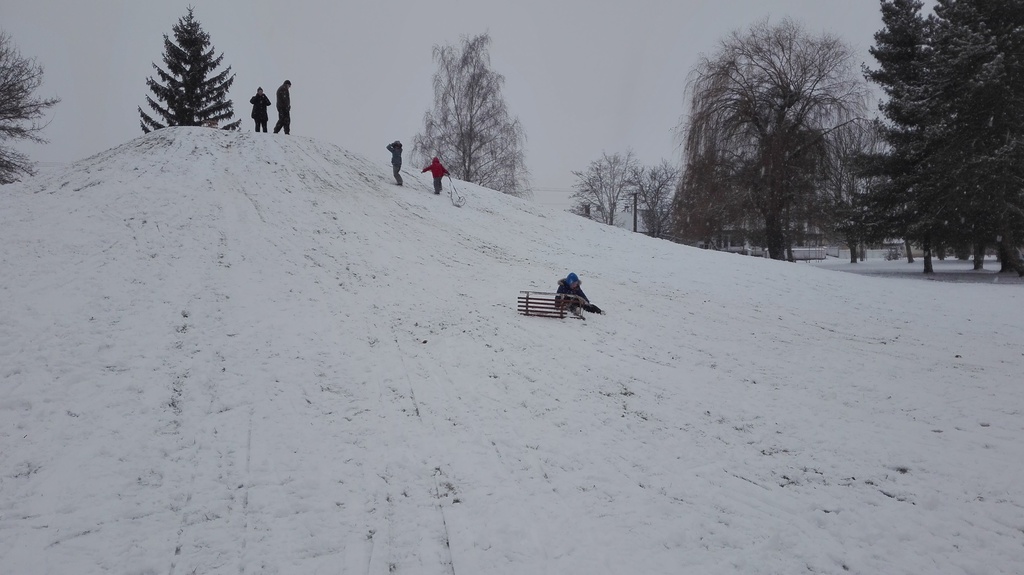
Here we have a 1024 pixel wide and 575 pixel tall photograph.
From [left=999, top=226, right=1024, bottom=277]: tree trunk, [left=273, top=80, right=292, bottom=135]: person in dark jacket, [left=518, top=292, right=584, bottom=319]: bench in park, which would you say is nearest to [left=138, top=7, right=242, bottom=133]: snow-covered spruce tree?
[left=273, top=80, right=292, bottom=135]: person in dark jacket

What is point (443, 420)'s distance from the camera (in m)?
5.45

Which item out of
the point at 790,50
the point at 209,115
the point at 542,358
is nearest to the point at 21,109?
the point at 209,115

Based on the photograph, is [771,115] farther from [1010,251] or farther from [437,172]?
[437,172]

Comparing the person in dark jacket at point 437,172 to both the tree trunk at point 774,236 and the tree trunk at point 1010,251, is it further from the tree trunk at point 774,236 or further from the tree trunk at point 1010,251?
the tree trunk at point 1010,251

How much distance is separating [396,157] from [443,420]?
51.2 ft

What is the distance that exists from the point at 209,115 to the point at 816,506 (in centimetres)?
3063

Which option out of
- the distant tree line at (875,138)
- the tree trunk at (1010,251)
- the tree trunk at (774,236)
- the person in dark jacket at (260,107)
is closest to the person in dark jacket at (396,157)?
the person in dark jacket at (260,107)

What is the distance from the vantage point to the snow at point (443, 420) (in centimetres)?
365

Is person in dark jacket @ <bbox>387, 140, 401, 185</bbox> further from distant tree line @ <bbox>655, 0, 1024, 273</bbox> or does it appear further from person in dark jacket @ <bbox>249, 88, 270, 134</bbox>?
distant tree line @ <bbox>655, 0, 1024, 273</bbox>

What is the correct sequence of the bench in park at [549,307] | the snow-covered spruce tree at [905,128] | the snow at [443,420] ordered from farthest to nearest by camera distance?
the snow-covered spruce tree at [905,128] < the bench in park at [549,307] < the snow at [443,420]

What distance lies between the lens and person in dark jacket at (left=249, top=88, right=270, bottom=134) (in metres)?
17.2

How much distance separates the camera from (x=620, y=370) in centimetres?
730

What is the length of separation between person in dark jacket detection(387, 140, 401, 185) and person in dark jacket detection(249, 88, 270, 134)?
468 centimetres

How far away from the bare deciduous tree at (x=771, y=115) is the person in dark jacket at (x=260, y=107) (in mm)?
19327
